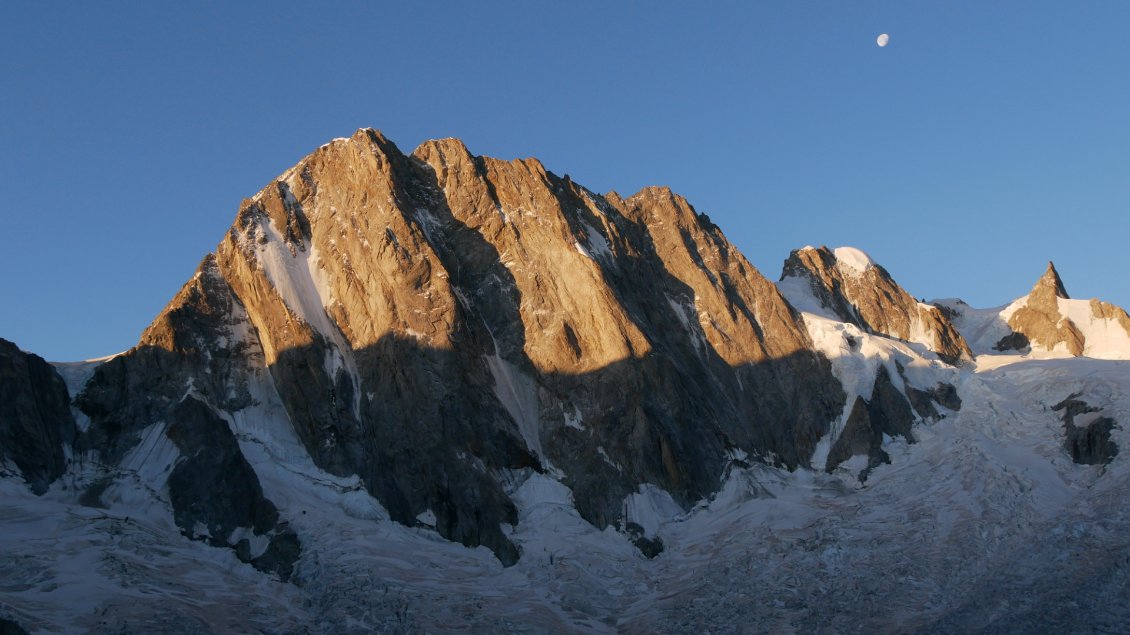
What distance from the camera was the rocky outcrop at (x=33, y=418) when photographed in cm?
7075

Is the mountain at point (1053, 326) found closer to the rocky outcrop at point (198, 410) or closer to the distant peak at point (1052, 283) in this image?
the distant peak at point (1052, 283)

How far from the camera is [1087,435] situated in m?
83.1

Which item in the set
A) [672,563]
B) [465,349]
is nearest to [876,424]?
[672,563]

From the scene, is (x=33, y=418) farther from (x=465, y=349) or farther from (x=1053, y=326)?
(x=1053, y=326)

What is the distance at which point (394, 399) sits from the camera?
271ft

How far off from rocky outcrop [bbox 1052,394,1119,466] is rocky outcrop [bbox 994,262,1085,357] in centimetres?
3062

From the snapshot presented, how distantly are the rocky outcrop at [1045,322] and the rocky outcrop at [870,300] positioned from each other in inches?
309

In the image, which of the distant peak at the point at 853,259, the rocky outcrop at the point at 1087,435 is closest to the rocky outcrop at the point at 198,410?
the rocky outcrop at the point at 1087,435

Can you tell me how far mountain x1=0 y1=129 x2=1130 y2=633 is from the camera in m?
65.6

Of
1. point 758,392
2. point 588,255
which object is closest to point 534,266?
point 588,255

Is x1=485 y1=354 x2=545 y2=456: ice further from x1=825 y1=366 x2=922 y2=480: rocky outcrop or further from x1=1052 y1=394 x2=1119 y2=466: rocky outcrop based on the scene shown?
x1=1052 y1=394 x2=1119 y2=466: rocky outcrop

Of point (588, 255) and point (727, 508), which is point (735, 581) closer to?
point (727, 508)

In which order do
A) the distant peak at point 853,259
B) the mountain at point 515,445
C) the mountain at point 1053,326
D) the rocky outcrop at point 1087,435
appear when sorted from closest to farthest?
the mountain at point 515,445, the rocky outcrop at point 1087,435, the mountain at point 1053,326, the distant peak at point 853,259

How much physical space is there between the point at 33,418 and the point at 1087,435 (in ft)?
220
